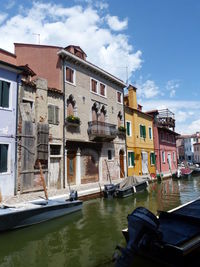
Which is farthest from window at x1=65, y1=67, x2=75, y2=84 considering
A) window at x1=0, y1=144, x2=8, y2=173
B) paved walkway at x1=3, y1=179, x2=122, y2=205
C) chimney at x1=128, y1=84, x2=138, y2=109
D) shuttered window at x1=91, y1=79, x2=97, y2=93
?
chimney at x1=128, y1=84, x2=138, y2=109

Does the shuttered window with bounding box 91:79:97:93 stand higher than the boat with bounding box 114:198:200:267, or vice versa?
the shuttered window with bounding box 91:79:97:93

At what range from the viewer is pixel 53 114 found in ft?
40.4

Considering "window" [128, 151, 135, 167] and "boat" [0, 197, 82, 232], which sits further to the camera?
"window" [128, 151, 135, 167]

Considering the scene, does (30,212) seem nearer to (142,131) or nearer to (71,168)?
(71,168)

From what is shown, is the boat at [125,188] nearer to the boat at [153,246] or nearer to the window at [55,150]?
the window at [55,150]

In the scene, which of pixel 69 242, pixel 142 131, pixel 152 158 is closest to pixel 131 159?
pixel 142 131

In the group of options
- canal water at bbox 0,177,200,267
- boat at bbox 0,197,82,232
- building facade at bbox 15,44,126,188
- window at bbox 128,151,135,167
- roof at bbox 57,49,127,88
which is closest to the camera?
canal water at bbox 0,177,200,267

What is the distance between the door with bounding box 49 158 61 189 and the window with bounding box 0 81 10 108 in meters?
3.95

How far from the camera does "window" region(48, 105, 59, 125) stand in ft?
39.9

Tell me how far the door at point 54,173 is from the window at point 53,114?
2200mm

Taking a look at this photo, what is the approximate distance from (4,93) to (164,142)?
20623mm

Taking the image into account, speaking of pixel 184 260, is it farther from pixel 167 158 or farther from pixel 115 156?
pixel 167 158

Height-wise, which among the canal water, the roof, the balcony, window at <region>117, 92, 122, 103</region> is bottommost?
the canal water

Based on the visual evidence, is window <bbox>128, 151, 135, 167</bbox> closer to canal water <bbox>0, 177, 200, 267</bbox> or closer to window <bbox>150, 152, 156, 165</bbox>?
window <bbox>150, 152, 156, 165</bbox>
